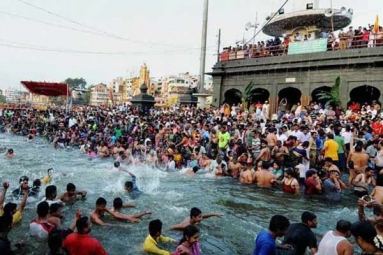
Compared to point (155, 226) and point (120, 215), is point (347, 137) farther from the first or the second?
point (155, 226)

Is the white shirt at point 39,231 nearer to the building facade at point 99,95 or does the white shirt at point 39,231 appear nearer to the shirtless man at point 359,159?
the shirtless man at point 359,159

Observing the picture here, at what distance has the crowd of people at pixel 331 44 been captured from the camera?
1925 centimetres

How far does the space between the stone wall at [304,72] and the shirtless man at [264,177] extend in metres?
11.5

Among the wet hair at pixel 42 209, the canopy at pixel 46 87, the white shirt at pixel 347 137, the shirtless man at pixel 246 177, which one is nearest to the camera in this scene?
the wet hair at pixel 42 209

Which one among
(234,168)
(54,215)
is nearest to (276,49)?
(234,168)

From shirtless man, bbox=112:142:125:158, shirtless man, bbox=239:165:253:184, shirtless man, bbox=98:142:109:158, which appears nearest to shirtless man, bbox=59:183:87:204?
shirtless man, bbox=239:165:253:184

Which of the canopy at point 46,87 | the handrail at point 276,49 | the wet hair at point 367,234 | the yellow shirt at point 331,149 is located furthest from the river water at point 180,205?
the canopy at point 46,87

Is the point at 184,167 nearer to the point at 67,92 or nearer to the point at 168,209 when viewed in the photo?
the point at 168,209

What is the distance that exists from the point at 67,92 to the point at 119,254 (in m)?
30.0

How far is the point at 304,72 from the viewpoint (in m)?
22.6

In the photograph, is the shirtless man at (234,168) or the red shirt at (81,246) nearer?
the red shirt at (81,246)

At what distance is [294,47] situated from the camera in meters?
22.8

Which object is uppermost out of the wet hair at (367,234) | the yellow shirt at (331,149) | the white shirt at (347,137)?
the white shirt at (347,137)

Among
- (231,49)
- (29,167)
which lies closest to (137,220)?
(29,167)
